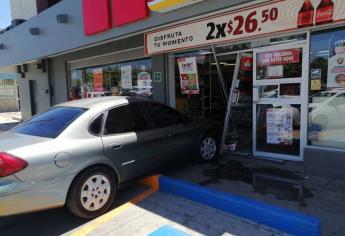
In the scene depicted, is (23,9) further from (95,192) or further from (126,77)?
(95,192)

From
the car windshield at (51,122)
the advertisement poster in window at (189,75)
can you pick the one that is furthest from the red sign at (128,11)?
the car windshield at (51,122)

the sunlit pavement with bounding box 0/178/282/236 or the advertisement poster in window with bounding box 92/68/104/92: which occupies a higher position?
the advertisement poster in window with bounding box 92/68/104/92

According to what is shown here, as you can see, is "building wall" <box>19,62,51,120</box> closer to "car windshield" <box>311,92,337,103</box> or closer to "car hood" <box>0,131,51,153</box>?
"car hood" <box>0,131,51,153</box>

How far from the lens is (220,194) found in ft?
13.5

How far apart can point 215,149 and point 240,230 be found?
115 inches

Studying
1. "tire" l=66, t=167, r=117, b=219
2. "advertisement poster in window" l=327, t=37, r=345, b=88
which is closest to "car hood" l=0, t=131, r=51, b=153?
"tire" l=66, t=167, r=117, b=219

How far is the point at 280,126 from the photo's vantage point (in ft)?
19.9

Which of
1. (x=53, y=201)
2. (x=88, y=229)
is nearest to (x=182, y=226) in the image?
(x=88, y=229)

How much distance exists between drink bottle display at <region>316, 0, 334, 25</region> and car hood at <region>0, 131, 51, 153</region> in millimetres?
4276

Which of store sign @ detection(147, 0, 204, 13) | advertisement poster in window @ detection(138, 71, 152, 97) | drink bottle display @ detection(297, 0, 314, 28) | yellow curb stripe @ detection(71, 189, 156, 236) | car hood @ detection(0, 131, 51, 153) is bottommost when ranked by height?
yellow curb stripe @ detection(71, 189, 156, 236)

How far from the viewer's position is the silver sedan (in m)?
3.37

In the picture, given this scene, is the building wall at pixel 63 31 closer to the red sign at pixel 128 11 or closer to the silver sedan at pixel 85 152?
the red sign at pixel 128 11

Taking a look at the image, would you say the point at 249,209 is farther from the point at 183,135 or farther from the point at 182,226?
the point at 183,135

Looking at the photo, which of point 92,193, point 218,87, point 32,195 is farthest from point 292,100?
point 32,195
